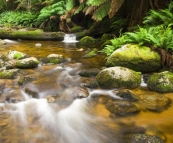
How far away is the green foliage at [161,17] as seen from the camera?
676 centimetres

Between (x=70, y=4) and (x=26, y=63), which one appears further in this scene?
(x=70, y=4)

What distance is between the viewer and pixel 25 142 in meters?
3.07

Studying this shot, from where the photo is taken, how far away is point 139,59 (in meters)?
5.48

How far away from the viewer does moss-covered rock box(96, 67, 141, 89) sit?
4785 millimetres

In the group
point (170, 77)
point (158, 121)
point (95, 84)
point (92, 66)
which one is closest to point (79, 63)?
point (92, 66)

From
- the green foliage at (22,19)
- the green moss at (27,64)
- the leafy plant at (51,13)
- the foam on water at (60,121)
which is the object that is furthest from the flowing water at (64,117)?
the green foliage at (22,19)

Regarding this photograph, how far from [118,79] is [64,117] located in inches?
65.1

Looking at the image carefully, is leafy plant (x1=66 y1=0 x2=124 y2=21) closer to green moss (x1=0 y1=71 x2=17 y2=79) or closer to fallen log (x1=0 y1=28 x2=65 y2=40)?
fallen log (x1=0 y1=28 x2=65 y2=40)

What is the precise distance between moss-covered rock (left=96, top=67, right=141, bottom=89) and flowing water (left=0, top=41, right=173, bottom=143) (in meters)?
0.22

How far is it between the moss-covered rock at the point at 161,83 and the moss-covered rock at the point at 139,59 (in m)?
0.75

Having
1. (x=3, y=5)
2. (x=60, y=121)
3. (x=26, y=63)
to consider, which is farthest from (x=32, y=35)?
(x=3, y=5)

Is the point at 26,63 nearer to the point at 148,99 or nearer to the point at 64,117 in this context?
the point at 64,117

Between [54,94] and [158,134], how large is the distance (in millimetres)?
2440

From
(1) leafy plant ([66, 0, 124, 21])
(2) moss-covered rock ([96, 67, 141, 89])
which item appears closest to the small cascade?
(1) leafy plant ([66, 0, 124, 21])
